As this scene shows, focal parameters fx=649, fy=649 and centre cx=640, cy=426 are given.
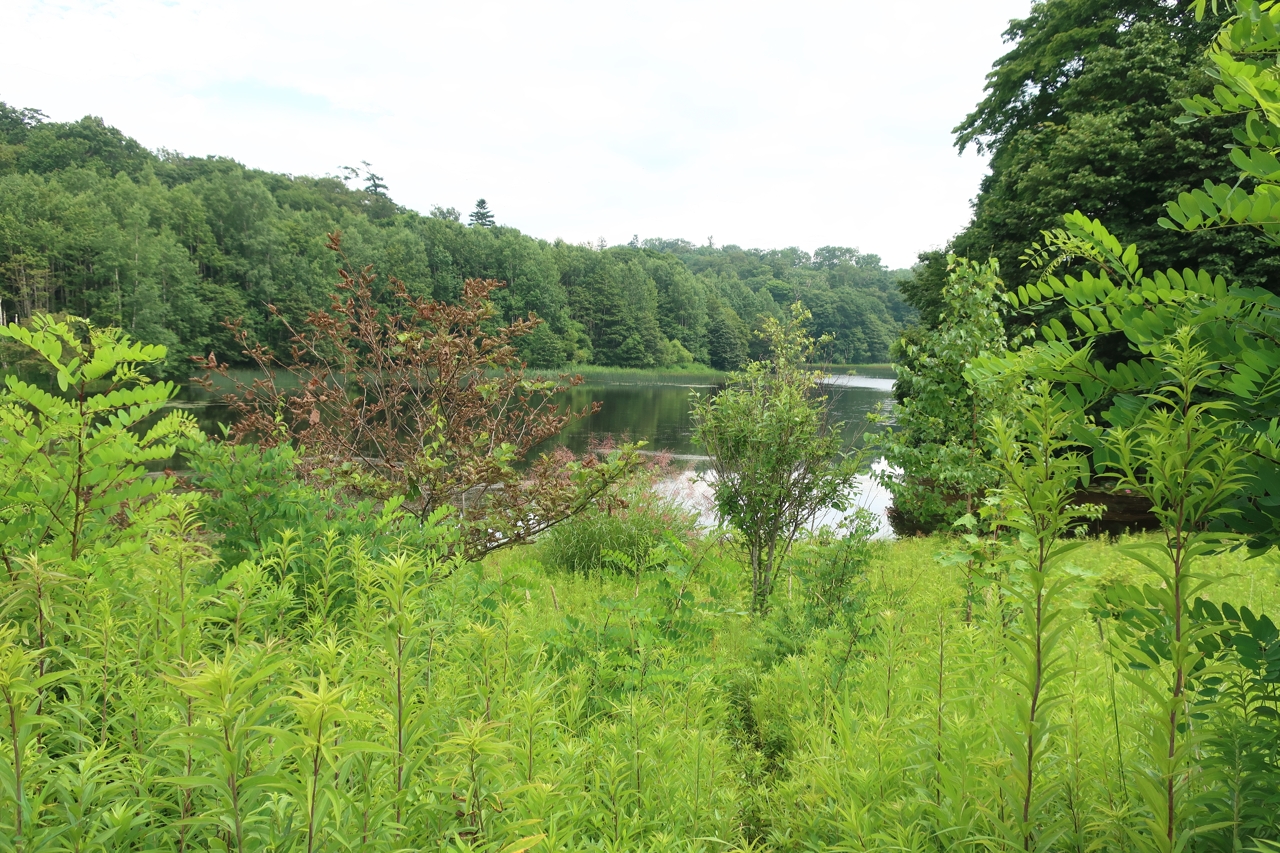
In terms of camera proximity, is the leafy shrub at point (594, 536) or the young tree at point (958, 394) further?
the leafy shrub at point (594, 536)

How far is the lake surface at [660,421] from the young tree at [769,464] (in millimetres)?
522

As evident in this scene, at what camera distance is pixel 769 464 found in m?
6.14

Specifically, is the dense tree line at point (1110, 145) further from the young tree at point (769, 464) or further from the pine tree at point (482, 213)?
the pine tree at point (482, 213)

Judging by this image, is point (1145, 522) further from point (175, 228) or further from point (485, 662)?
point (175, 228)

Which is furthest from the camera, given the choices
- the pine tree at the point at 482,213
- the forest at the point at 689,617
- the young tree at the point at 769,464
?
the pine tree at the point at 482,213

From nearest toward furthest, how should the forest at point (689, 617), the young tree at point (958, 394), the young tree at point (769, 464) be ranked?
the forest at point (689, 617), the young tree at point (958, 394), the young tree at point (769, 464)

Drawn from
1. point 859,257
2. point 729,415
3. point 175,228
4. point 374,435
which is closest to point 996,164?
point 729,415

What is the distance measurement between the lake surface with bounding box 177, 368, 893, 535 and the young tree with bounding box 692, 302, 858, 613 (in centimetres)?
Answer: 52

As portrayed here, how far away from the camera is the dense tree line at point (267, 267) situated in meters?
44.2

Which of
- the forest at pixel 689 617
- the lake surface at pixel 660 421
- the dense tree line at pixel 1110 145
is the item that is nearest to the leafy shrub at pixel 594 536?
the forest at pixel 689 617

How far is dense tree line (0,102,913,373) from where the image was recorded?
44.2 m

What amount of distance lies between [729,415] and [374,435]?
11.4 feet

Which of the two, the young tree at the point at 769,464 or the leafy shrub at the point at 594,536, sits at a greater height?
the young tree at the point at 769,464

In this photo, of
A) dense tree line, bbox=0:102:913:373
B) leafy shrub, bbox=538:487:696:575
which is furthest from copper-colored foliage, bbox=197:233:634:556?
dense tree line, bbox=0:102:913:373
